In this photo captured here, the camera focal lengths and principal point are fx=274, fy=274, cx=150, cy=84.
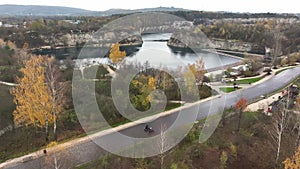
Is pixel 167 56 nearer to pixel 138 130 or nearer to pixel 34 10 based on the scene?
pixel 138 130

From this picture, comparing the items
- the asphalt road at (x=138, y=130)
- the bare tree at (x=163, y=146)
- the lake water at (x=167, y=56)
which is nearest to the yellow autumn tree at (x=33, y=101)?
the asphalt road at (x=138, y=130)

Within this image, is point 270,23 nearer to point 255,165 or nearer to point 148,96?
point 148,96

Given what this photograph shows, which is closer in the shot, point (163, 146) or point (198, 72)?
point (163, 146)

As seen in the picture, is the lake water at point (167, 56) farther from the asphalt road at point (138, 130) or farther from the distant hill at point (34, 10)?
the distant hill at point (34, 10)

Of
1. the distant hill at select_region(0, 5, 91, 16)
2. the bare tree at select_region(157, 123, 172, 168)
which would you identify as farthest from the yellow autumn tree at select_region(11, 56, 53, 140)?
the distant hill at select_region(0, 5, 91, 16)

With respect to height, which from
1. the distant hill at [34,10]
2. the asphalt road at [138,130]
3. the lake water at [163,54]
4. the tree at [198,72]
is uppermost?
the distant hill at [34,10]

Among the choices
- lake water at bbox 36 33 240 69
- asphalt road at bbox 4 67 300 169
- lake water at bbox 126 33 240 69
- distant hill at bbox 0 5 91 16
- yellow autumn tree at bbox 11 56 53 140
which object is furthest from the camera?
distant hill at bbox 0 5 91 16

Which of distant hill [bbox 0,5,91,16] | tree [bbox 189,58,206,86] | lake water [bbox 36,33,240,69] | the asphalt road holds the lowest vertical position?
the asphalt road

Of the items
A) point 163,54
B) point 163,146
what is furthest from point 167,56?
point 163,146

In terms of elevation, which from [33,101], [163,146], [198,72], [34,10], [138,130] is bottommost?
A: [138,130]

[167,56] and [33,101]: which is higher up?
[33,101]

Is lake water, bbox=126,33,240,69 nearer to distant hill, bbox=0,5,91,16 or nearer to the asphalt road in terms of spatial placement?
the asphalt road

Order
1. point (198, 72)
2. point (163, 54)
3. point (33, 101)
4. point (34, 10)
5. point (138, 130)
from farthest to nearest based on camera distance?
point (34, 10) < point (163, 54) < point (198, 72) < point (138, 130) < point (33, 101)

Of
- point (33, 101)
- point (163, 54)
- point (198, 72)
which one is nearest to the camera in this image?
point (33, 101)
